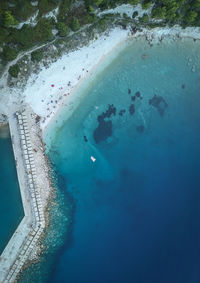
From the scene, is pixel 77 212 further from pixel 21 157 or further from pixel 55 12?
pixel 55 12

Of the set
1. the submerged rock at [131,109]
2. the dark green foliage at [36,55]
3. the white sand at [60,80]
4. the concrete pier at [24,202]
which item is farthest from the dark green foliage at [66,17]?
the submerged rock at [131,109]

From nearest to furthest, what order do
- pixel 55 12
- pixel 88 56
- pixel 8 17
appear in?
pixel 8 17
pixel 55 12
pixel 88 56

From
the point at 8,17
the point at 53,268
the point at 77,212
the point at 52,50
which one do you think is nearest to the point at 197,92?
the point at 52,50

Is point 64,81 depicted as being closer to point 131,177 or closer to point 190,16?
point 131,177

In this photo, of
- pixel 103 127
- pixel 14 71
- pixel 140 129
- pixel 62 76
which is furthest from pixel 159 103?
pixel 14 71

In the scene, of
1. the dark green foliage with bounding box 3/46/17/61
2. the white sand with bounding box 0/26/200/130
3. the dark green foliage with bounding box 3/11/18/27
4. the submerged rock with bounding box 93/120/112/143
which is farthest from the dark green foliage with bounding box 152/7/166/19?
the dark green foliage with bounding box 3/46/17/61

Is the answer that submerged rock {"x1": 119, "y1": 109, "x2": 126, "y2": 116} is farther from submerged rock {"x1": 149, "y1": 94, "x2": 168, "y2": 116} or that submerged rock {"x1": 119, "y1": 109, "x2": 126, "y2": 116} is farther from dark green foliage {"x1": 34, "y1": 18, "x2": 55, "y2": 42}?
dark green foliage {"x1": 34, "y1": 18, "x2": 55, "y2": 42}
